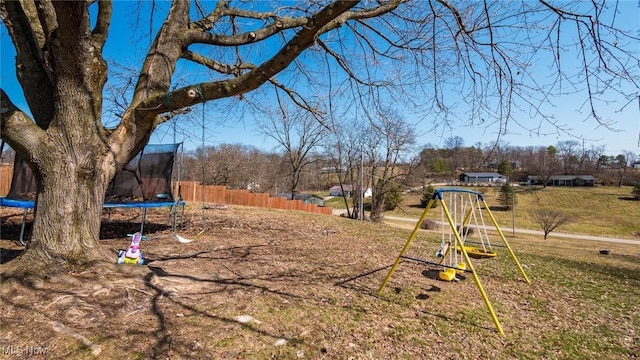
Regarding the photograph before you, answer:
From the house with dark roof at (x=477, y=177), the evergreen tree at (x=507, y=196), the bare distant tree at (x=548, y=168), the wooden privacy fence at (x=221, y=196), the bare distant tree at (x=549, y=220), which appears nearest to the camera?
the house with dark roof at (x=477, y=177)

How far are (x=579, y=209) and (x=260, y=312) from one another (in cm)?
4613

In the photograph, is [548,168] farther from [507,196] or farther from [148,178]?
[148,178]

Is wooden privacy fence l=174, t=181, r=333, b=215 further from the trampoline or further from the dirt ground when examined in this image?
the dirt ground

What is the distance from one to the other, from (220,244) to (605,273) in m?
6.78

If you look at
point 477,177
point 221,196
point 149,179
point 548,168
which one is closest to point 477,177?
point 477,177

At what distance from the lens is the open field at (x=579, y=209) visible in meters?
30.1

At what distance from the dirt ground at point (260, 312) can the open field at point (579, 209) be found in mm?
23502

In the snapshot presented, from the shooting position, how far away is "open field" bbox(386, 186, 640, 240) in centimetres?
3014

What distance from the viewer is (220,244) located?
17.2ft

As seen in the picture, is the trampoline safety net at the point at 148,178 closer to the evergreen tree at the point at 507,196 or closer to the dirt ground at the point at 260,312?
the dirt ground at the point at 260,312

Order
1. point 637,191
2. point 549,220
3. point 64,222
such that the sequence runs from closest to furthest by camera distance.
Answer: point 64,222
point 549,220
point 637,191

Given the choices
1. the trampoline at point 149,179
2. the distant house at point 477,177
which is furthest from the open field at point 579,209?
the trampoline at point 149,179

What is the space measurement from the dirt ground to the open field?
23.5 meters

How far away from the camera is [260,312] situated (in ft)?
9.12
